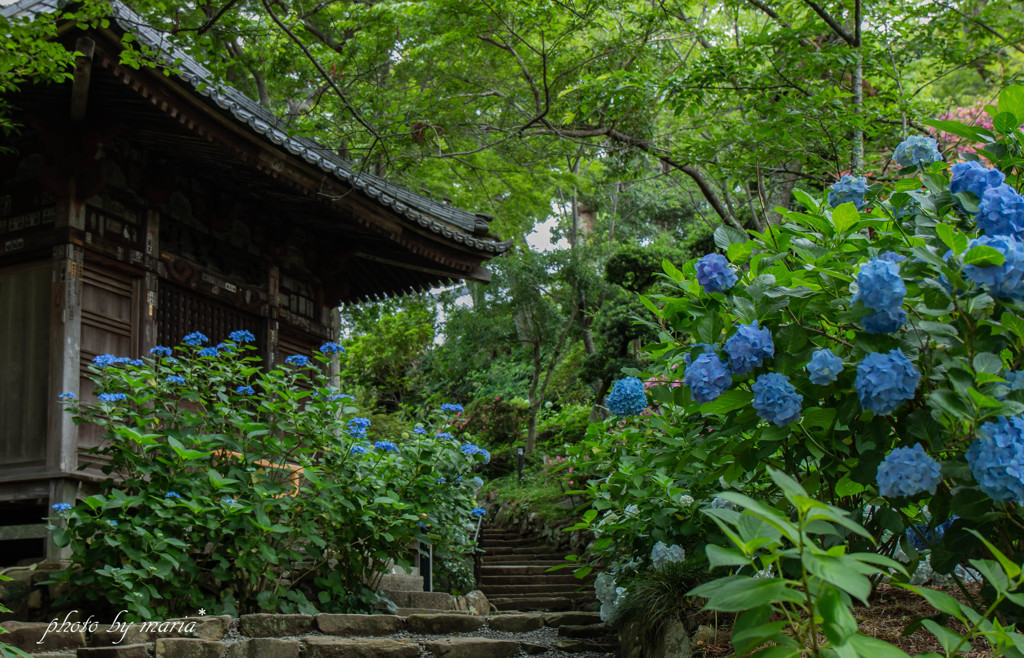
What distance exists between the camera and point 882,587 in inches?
128

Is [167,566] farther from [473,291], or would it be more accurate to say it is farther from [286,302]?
[473,291]

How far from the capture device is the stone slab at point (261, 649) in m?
3.40

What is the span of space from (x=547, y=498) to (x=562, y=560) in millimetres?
1683

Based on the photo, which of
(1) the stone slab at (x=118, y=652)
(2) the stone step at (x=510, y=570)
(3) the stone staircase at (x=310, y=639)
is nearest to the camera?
(1) the stone slab at (x=118, y=652)

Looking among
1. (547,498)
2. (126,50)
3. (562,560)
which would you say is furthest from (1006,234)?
(547,498)

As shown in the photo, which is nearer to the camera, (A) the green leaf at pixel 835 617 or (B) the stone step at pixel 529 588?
(A) the green leaf at pixel 835 617

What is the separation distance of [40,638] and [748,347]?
334cm

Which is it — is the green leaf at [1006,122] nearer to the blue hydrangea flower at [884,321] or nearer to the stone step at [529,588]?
the blue hydrangea flower at [884,321]

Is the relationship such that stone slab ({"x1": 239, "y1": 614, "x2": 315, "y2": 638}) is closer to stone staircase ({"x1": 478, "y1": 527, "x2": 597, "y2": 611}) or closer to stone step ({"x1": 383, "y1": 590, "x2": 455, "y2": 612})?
stone step ({"x1": 383, "y1": 590, "x2": 455, "y2": 612})

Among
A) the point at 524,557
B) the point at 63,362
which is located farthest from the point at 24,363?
the point at 524,557

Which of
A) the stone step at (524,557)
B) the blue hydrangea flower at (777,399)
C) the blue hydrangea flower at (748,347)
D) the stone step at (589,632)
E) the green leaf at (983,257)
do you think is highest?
the green leaf at (983,257)

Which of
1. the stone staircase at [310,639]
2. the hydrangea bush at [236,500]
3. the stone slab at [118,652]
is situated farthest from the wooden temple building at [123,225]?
the stone slab at [118,652]

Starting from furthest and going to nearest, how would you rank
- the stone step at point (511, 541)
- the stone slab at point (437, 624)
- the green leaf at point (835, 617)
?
the stone step at point (511, 541)
the stone slab at point (437, 624)
the green leaf at point (835, 617)

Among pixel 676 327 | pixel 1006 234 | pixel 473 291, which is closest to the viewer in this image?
pixel 1006 234
